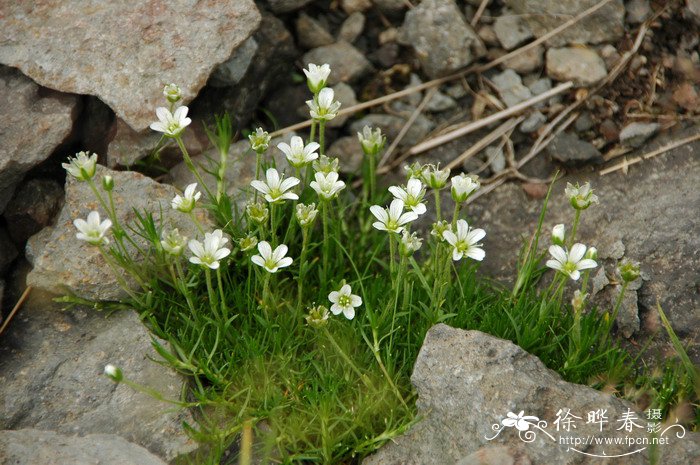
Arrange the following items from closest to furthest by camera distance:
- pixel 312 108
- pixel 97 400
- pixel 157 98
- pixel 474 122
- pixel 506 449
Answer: pixel 506 449 < pixel 97 400 < pixel 312 108 < pixel 157 98 < pixel 474 122

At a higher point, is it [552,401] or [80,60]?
[80,60]

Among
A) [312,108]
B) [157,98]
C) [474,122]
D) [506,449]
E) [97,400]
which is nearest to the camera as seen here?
[506,449]

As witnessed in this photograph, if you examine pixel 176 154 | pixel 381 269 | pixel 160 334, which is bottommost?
pixel 381 269

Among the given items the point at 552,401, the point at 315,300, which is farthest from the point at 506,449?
the point at 315,300

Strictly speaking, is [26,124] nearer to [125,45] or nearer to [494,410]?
[125,45]

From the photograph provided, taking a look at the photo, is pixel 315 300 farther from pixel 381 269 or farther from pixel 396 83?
pixel 396 83

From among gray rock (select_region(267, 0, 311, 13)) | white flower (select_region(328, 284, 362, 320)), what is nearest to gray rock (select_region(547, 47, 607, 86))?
gray rock (select_region(267, 0, 311, 13))

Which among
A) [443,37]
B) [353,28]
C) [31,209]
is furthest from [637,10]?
[31,209]

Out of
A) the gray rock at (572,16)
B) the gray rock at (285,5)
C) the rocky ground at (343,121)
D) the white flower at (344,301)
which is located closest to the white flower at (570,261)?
the rocky ground at (343,121)
